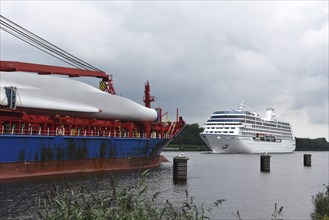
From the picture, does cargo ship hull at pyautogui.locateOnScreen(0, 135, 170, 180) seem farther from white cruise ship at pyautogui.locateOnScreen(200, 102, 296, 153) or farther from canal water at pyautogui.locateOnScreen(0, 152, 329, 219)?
white cruise ship at pyautogui.locateOnScreen(200, 102, 296, 153)

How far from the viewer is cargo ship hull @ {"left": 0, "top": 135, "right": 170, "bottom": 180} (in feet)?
103

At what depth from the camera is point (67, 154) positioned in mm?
36812

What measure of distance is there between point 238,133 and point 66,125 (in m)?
65.1

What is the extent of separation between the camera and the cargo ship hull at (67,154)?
103ft

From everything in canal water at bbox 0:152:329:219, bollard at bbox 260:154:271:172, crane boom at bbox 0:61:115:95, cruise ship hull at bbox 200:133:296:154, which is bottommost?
canal water at bbox 0:152:329:219

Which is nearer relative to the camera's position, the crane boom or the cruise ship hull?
the crane boom

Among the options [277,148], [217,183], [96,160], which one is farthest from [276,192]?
[277,148]

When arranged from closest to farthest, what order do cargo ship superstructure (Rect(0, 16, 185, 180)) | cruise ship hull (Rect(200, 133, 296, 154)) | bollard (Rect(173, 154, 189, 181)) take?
cargo ship superstructure (Rect(0, 16, 185, 180)), bollard (Rect(173, 154, 189, 181)), cruise ship hull (Rect(200, 133, 296, 154))

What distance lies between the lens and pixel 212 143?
10206 cm

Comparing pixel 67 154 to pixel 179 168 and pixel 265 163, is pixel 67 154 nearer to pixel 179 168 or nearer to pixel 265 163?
pixel 179 168

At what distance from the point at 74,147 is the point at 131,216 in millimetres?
31686

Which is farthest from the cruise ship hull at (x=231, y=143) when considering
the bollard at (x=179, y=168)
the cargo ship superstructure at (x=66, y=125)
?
the bollard at (x=179, y=168)

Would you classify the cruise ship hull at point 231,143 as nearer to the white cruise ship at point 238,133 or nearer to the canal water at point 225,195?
the white cruise ship at point 238,133

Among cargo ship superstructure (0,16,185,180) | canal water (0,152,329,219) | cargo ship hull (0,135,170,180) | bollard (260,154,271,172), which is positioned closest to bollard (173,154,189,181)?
canal water (0,152,329,219)
